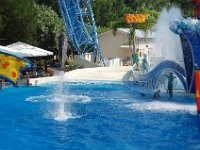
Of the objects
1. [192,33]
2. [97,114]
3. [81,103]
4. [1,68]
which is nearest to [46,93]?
[81,103]

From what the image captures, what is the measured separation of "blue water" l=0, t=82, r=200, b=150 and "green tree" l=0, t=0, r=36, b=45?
28.8 ft

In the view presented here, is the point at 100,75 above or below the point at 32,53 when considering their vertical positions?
below

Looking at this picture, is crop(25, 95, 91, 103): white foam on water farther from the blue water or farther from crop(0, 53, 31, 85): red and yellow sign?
crop(0, 53, 31, 85): red and yellow sign

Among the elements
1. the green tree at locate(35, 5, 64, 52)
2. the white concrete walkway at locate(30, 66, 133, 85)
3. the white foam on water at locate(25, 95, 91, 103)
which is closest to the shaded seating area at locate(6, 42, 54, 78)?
the white concrete walkway at locate(30, 66, 133, 85)

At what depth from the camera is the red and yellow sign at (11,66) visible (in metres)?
10.2

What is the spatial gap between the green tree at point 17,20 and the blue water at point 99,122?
8770 millimetres

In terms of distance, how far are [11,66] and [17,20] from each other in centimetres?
2135

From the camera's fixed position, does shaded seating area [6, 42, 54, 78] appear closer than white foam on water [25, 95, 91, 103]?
No

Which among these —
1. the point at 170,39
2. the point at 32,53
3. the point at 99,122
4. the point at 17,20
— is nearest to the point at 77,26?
the point at 17,20

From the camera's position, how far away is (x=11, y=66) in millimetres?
10266

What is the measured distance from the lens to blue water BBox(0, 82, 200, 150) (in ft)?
40.7

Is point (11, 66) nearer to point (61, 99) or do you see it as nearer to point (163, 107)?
point (163, 107)

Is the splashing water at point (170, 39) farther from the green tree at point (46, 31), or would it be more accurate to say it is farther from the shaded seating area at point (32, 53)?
the green tree at point (46, 31)

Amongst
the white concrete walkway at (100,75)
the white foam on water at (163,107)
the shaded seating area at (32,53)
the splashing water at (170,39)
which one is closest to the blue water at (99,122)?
the white foam on water at (163,107)
